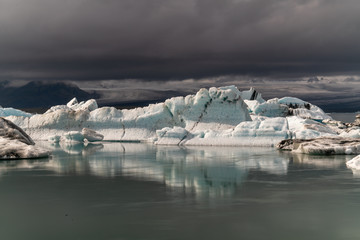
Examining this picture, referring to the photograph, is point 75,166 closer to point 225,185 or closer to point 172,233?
point 225,185

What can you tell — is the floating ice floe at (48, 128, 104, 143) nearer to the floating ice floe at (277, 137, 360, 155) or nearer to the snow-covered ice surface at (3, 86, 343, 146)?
the snow-covered ice surface at (3, 86, 343, 146)

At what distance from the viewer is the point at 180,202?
8055 mm

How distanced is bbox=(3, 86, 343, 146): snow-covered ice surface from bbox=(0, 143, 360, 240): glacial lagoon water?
32.0 ft

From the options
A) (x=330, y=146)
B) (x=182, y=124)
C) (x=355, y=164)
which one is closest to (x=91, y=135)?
(x=182, y=124)

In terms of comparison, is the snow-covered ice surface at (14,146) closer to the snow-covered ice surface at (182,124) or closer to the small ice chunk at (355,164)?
the snow-covered ice surface at (182,124)

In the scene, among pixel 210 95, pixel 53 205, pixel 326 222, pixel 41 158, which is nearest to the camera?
pixel 326 222

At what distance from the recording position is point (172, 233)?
239 inches

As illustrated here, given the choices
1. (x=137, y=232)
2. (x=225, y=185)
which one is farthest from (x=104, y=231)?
(x=225, y=185)

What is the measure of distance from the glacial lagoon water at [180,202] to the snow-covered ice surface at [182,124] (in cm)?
975

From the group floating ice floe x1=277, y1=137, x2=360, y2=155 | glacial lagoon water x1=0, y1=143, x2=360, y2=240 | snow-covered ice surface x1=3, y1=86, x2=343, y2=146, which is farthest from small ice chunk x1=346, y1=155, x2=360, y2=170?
snow-covered ice surface x1=3, y1=86, x2=343, y2=146

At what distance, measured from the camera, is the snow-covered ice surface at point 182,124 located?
2356cm

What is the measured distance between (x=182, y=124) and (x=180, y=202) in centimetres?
2162

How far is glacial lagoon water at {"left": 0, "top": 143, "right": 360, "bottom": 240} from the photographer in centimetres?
622

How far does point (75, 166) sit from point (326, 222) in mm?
9690
